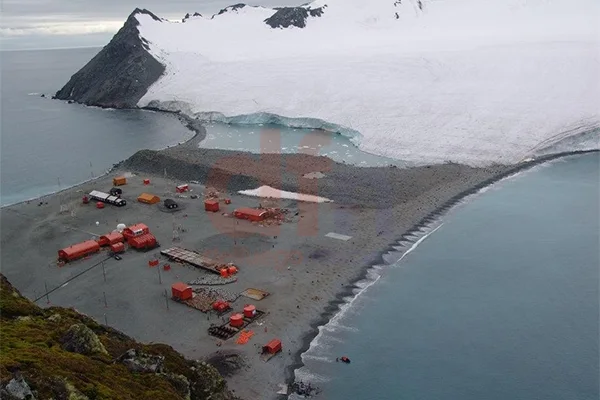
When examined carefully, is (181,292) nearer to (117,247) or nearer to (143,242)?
(143,242)

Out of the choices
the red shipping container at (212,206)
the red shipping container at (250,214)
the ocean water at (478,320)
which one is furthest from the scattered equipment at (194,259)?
the ocean water at (478,320)

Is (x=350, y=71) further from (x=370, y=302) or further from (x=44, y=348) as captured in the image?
(x=44, y=348)

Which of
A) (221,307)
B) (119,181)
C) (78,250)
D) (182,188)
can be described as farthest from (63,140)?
(221,307)

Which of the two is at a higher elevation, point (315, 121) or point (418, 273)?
point (315, 121)

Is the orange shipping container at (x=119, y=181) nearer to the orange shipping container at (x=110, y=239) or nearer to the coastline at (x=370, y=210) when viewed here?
the coastline at (x=370, y=210)

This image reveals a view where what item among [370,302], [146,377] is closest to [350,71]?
[370,302]

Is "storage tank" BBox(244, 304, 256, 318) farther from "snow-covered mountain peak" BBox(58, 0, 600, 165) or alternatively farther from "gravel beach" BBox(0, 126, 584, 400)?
"snow-covered mountain peak" BBox(58, 0, 600, 165)
